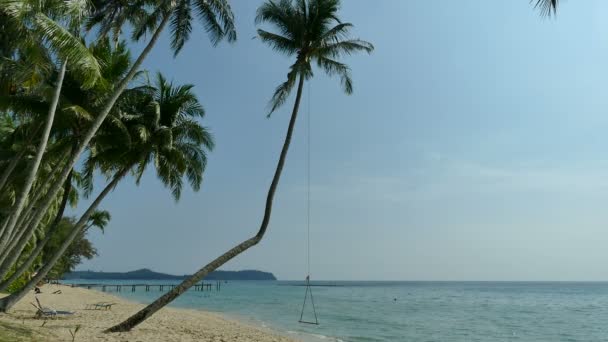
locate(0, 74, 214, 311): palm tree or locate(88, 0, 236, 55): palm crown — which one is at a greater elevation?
locate(88, 0, 236, 55): palm crown

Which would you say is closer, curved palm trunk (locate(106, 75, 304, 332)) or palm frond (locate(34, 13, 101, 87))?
palm frond (locate(34, 13, 101, 87))

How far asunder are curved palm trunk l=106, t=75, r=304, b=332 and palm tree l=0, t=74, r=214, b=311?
3523 millimetres

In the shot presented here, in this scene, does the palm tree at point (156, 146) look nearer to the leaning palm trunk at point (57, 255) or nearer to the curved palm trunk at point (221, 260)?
the leaning palm trunk at point (57, 255)

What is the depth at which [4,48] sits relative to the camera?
34.4 ft

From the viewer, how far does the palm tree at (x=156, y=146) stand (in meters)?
15.4

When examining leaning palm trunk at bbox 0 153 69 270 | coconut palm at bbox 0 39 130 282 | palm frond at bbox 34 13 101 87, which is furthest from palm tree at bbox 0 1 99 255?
coconut palm at bbox 0 39 130 282

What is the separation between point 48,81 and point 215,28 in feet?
18.0

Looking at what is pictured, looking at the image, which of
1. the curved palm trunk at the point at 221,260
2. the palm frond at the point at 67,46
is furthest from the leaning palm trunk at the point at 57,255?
the palm frond at the point at 67,46

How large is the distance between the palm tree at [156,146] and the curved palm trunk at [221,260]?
3523mm

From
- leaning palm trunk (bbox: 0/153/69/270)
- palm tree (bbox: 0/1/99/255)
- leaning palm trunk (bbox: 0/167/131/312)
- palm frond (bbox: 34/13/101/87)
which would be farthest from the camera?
leaning palm trunk (bbox: 0/167/131/312)

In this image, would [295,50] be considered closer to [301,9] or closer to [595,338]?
[301,9]

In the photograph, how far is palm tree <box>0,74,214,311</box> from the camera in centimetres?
1538

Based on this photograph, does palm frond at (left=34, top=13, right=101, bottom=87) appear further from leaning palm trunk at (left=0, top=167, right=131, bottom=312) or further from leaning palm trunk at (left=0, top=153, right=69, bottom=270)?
leaning palm trunk at (left=0, top=167, right=131, bottom=312)

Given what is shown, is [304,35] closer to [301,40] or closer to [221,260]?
[301,40]
